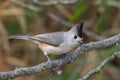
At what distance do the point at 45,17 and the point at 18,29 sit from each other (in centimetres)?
38

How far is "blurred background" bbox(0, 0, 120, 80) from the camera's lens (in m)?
3.98

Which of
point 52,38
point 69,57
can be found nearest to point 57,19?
point 52,38

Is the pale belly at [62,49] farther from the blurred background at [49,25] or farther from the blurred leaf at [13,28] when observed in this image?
the blurred leaf at [13,28]

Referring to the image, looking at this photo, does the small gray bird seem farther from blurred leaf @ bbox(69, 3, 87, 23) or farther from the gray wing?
blurred leaf @ bbox(69, 3, 87, 23)

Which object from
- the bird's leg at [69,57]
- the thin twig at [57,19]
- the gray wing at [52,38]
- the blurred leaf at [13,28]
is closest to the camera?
the bird's leg at [69,57]

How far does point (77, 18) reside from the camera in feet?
13.3

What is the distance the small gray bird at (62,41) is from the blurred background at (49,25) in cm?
135

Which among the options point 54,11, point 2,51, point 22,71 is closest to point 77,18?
point 54,11

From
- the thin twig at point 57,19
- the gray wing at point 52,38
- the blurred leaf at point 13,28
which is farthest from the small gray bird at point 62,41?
the blurred leaf at point 13,28

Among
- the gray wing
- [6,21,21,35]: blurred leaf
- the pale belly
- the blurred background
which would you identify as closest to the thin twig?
the blurred background

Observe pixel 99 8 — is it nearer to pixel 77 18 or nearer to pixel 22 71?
pixel 77 18

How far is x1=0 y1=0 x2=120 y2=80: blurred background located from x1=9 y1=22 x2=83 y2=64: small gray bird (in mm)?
1354

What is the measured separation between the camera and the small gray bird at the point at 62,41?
2373mm

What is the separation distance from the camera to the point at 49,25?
14.6 ft
